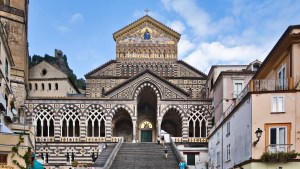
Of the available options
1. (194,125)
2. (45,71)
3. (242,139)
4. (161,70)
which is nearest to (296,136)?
(242,139)

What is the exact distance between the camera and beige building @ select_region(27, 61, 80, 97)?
2736 inches

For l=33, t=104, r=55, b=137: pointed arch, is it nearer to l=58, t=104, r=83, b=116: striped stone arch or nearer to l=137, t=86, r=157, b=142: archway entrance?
l=58, t=104, r=83, b=116: striped stone arch

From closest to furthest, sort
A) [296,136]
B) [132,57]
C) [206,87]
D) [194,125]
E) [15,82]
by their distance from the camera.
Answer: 1. [296,136]
2. [15,82]
3. [194,125]
4. [206,87]
5. [132,57]

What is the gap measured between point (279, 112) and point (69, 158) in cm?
3364

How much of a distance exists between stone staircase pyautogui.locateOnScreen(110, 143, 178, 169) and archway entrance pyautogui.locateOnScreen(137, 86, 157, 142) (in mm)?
13028

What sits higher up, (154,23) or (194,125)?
(154,23)

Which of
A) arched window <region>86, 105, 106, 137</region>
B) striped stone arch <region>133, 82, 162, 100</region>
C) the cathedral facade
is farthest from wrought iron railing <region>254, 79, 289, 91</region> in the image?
arched window <region>86, 105, 106, 137</region>

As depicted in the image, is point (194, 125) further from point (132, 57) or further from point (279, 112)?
point (279, 112)

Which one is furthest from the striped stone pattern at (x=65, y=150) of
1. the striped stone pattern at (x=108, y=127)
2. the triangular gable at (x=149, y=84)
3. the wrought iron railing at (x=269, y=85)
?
the wrought iron railing at (x=269, y=85)

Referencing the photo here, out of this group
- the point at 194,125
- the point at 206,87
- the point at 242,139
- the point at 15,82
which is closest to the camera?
the point at 242,139

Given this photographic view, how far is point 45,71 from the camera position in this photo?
70.4 meters

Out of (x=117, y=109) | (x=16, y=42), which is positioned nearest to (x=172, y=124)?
(x=117, y=109)

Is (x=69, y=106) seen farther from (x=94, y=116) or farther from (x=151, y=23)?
(x=151, y=23)

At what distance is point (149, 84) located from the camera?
60.9m
